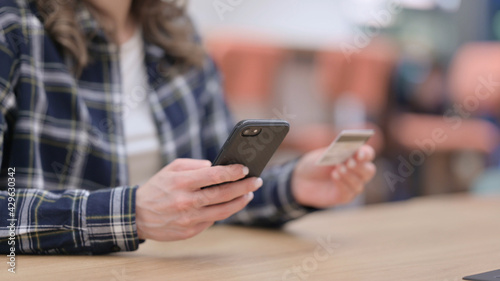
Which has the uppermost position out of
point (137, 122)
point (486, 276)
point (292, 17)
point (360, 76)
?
point (292, 17)

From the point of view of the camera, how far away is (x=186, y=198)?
72cm

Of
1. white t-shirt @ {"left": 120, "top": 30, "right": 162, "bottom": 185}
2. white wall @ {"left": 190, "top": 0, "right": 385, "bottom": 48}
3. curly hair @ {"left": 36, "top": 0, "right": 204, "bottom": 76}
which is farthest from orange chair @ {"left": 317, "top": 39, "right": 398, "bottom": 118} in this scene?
white t-shirt @ {"left": 120, "top": 30, "right": 162, "bottom": 185}

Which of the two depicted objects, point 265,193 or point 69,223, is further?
point 265,193

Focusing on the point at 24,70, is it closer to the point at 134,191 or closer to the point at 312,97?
the point at 134,191

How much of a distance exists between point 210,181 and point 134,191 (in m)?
0.11

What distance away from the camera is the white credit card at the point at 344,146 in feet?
2.85

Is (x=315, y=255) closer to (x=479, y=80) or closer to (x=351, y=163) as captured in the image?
(x=351, y=163)

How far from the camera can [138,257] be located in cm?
75

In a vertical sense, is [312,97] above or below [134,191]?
above

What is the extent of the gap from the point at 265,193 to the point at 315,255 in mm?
310

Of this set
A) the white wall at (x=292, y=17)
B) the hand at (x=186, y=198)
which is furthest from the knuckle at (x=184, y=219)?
the white wall at (x=292, y=17)

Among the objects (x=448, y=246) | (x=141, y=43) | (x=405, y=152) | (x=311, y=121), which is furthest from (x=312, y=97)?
(x=448, y=246)

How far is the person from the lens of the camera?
0.74 meters

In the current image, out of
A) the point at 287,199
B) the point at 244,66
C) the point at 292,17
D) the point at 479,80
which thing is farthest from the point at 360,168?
the point at 292,17
